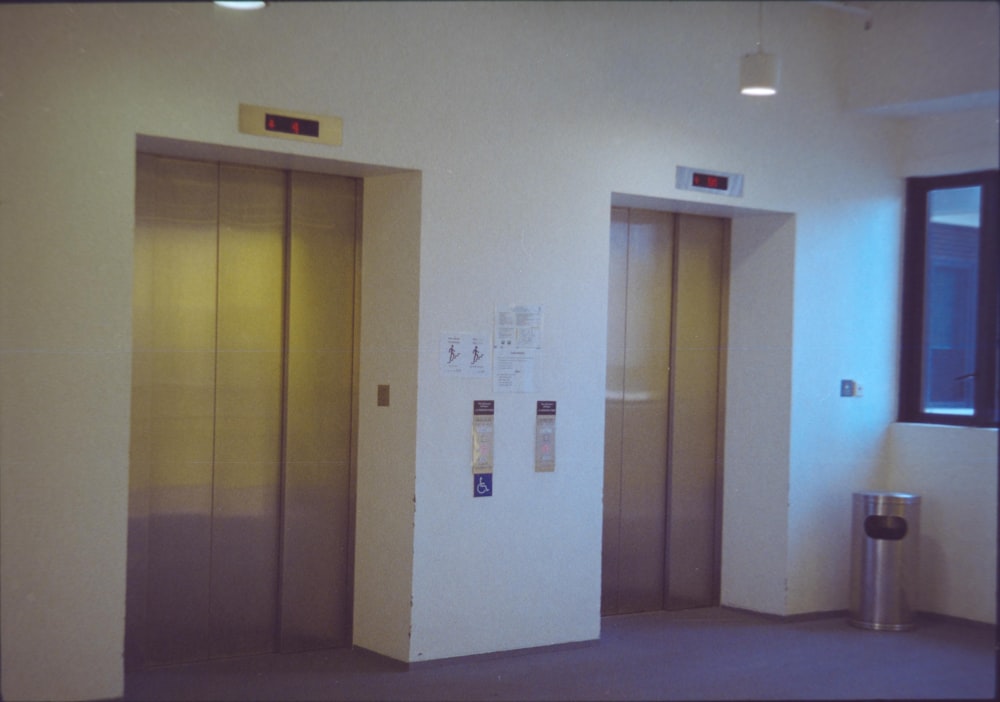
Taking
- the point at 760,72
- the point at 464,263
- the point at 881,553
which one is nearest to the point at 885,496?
the point at 881,553

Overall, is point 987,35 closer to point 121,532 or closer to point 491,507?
point 491,507

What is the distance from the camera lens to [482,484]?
5.86 metres

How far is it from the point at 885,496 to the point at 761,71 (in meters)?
2.72

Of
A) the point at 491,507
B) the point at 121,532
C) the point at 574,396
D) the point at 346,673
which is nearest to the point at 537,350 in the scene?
the point at 574,396

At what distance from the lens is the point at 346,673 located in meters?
5.54

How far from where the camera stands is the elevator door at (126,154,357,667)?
543 centimetres

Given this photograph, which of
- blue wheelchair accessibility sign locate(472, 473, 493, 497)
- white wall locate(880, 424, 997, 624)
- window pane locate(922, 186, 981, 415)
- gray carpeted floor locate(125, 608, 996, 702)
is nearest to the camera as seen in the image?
white wall locate(880, 424, 997, 624)

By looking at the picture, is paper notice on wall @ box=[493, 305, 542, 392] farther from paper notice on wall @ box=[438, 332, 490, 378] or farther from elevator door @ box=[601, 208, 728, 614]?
elevator door @ box=[601, 208, 728, 614]

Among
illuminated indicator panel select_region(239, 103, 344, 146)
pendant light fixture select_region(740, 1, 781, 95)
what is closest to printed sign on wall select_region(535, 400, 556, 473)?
illuminated indicator panel select_region(239, 103, 344, 146)

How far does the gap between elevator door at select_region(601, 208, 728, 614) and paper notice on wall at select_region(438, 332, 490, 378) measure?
1.30 m

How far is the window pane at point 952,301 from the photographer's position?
12.6 ft

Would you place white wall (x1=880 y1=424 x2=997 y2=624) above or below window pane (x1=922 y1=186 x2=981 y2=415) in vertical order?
below

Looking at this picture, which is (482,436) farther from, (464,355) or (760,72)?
(760,72)

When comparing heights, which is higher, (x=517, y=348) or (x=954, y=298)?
(x=954, y=298)
